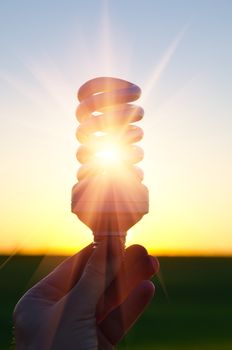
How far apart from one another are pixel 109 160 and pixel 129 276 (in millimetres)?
496

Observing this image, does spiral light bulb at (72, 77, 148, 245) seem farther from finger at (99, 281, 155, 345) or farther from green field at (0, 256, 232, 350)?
green field at (0, 256, 232, 350)

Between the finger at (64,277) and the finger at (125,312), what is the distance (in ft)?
0.73

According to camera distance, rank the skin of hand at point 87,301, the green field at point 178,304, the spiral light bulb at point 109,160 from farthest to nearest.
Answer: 1. the green field at point 178,304
2. the spiral light bulb at point 109,160
3. the skin of hand at point 87,301

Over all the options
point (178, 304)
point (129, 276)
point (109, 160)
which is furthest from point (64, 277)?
point (178, 304)

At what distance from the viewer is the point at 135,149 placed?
3.24m

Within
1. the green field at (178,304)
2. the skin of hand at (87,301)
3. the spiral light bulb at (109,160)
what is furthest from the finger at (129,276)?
the green field at (178,304)

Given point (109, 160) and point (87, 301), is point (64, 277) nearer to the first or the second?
point (87, 301)

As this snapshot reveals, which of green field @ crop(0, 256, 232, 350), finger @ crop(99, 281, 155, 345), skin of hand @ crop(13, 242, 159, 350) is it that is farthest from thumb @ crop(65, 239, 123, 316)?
green field @ crop(0, 256, 232, 350)

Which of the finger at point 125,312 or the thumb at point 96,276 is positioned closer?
the thumb at point 96,276

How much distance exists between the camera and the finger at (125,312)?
311 cm

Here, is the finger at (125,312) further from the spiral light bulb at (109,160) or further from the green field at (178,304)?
the green field at (178,304)

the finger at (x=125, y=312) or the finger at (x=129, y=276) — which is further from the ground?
the finger at (x=129, y=276)

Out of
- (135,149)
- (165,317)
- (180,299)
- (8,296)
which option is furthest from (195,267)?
(135,149)

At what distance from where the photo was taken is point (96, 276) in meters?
2.91
